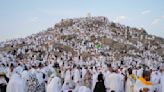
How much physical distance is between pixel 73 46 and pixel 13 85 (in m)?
59.3

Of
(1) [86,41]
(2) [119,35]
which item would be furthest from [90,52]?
(2) [119,35]

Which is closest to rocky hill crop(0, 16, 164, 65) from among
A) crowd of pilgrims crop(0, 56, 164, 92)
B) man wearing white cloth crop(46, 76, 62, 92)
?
crowd of pilgrims crop(0, 56, 164, 92)

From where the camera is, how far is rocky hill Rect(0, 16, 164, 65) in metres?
62.0

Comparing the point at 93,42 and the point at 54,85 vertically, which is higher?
the point at 54,85

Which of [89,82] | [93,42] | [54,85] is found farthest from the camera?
[93,42]

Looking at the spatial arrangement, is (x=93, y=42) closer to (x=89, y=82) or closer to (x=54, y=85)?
(x=89, y=82)

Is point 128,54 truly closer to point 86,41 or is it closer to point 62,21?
point 86,41

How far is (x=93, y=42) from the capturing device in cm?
7556

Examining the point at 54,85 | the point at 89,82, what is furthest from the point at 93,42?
the point at 54,85

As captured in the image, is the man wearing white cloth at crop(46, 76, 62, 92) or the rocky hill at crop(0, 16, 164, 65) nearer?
the man wearing white cloth at crop(46, 76, 62, 92)

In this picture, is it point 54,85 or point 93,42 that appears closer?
point 54,85

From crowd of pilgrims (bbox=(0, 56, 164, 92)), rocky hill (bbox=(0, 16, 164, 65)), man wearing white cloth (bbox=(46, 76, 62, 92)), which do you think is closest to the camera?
crowd of pilgrims (bbox=(0, 56, 164, 92))

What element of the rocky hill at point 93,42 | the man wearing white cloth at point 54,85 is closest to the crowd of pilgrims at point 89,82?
the man wearing white cloth at point 54,85

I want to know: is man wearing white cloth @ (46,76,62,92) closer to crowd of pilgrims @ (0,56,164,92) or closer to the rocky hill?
crowd of pilgrims @ (0,56,164,92)
